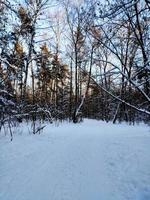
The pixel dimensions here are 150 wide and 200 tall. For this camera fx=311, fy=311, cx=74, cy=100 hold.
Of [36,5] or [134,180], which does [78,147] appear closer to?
[134,180]

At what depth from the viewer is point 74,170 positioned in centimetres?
749

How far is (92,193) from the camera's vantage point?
597 cm

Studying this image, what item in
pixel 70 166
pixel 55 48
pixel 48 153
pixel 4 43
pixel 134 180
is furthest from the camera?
pixel 55 48

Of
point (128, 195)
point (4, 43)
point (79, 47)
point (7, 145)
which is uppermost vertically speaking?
point (79, 47)

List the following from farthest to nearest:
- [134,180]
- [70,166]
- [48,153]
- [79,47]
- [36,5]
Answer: [79,47], [36,5], [48,153], [70,166], [134,180]

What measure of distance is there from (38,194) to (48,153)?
11.8 feet

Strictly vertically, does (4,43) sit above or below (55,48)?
below

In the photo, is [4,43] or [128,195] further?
[4,43]

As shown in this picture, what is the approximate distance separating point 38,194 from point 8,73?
234 inches

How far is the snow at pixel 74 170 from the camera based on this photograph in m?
5.91

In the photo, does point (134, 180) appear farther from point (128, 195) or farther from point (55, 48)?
point (55, 48)

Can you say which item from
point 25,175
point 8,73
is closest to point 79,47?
point 8,73

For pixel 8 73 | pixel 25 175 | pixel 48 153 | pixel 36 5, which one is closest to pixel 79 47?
pixel 36 5

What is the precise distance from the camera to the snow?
19.4 feet
